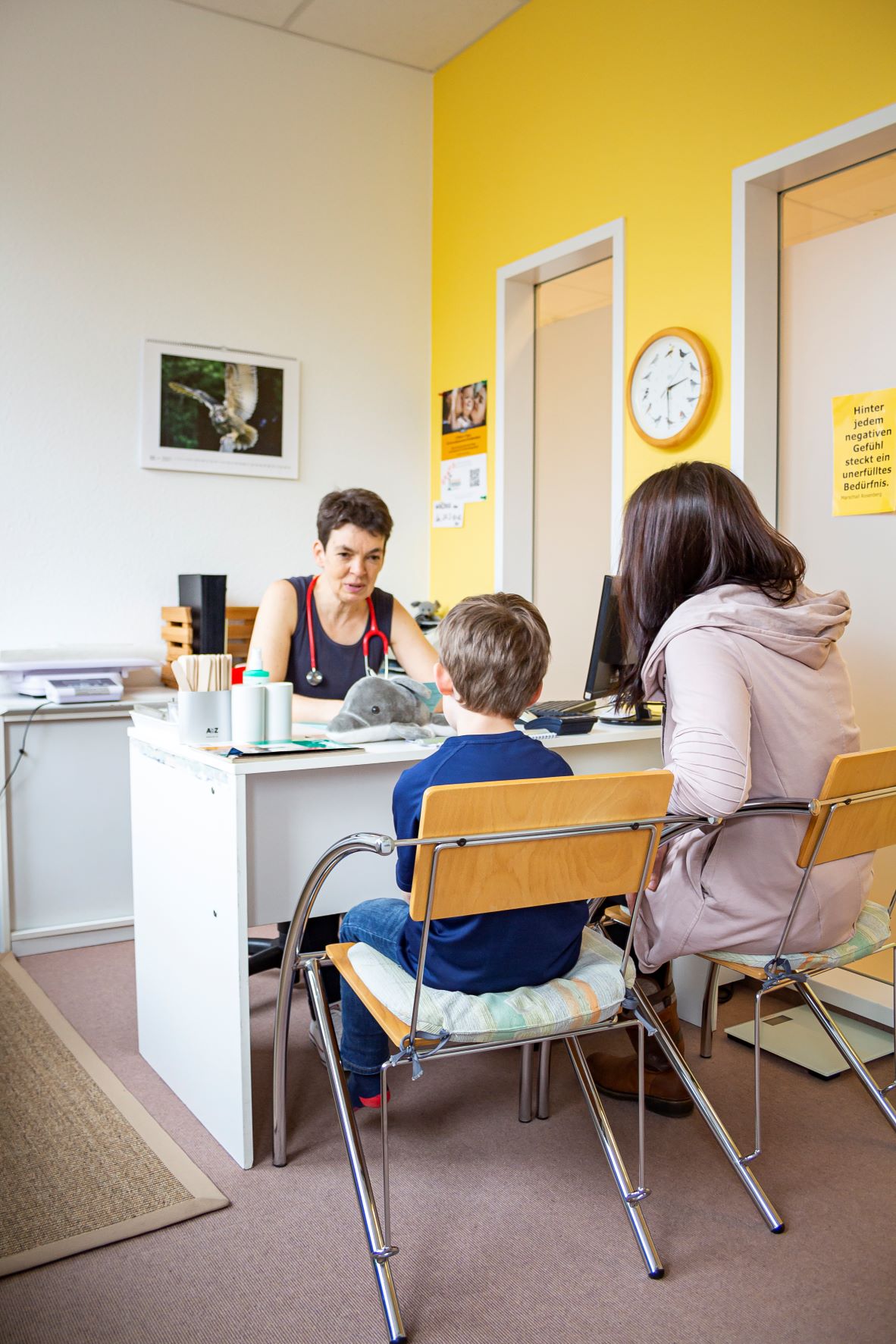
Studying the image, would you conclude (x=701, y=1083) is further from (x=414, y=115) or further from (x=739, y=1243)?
(x=414, y=115)

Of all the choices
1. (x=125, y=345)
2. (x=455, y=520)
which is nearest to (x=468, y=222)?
(x=455, y=520)

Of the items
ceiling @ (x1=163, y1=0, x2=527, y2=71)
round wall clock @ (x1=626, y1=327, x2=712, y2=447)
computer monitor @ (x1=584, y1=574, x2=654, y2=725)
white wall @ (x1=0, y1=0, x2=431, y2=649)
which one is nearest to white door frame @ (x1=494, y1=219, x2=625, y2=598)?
white wall @ (x1=0, y1=0, x2=431, y2=649)

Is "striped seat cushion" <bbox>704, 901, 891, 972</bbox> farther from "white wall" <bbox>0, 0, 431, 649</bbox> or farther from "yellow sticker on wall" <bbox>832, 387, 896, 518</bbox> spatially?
"white wall" <bbox>0, 0, 431, 649</bbox>

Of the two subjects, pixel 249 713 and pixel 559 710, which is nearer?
pixel 249 713

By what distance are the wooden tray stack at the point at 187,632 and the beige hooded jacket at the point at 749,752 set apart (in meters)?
2.13

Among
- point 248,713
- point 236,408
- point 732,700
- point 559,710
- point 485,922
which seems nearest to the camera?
point 485,922

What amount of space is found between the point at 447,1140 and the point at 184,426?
108 inches

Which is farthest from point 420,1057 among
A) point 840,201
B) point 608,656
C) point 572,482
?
point 572,482

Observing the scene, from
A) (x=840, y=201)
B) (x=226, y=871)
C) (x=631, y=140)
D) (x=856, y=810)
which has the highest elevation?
(x=631, y=140)

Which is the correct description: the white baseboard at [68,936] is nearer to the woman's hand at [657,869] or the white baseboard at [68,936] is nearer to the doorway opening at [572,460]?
the doorway opening at [572,460]

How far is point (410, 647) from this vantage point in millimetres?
3064

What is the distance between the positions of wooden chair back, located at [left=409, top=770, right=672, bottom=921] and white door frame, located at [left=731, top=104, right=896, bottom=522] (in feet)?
5.64

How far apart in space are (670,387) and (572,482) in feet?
2.93

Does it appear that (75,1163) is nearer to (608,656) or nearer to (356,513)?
(608,656)
